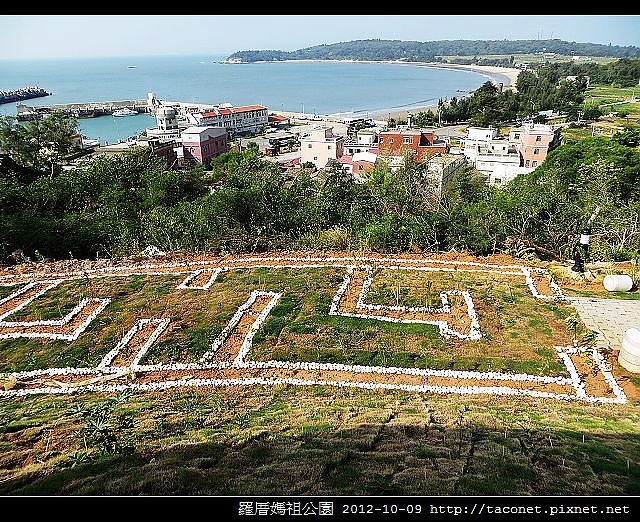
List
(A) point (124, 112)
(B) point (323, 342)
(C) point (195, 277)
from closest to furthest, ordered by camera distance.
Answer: (B) point (323, 342) → (C) point (195, 277) → (A) point (124, 112)

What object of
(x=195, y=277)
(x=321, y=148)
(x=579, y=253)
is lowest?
(x=321, y=148)

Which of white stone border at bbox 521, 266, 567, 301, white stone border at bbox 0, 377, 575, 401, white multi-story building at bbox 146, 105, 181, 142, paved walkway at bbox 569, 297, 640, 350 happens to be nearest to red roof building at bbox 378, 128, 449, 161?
white multi-story building at bbox 146, 105, 181, 142

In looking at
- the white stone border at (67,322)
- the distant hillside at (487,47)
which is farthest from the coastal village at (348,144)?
the white stone border at (67,322)

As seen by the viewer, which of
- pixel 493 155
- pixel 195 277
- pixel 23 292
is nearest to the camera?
pixel 23 292

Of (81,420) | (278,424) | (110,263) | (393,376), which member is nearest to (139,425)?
(81,420)

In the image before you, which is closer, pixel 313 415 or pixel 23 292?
pixel 313 415

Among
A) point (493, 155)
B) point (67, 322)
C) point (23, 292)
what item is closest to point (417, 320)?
point (67, 322)

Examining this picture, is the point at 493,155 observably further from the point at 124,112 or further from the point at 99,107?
the point at 99,107

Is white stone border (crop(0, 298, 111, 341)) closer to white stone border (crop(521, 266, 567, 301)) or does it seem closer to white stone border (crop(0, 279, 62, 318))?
white stone border (crop(0, 279, 62, 318))
